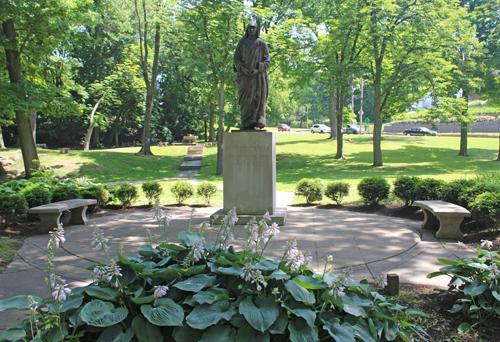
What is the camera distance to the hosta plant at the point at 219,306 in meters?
2.44

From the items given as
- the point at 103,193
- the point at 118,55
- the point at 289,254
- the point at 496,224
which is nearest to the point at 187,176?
the point at 103,193

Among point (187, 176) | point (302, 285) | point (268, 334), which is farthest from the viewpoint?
point (187, 176)

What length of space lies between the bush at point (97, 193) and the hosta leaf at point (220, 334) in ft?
24.8

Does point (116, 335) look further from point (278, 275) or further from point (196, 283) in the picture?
point (278, 275)

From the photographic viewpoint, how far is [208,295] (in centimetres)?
269

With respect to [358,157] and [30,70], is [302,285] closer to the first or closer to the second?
[30,70]

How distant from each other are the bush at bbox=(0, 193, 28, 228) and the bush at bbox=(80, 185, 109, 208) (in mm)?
1829

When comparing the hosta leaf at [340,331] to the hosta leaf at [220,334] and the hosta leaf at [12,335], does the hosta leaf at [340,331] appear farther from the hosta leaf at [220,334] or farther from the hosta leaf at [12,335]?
the hosta leaf at [12,335]

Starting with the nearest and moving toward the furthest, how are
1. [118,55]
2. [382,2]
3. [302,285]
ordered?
[302,285] < [382,2] < [118,55]

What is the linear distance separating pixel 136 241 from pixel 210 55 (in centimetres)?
1448

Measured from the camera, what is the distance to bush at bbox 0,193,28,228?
6.93 m

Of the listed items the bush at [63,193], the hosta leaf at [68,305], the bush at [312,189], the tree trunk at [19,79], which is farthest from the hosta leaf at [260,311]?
the tree trunk at [19,79]

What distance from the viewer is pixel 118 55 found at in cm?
3666

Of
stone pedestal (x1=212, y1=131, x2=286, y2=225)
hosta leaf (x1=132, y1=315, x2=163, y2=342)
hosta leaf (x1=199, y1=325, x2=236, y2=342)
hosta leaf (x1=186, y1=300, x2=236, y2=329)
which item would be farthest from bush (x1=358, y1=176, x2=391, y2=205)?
hosta leaf (x1=132, y1=315, x2=163, y2=342)
